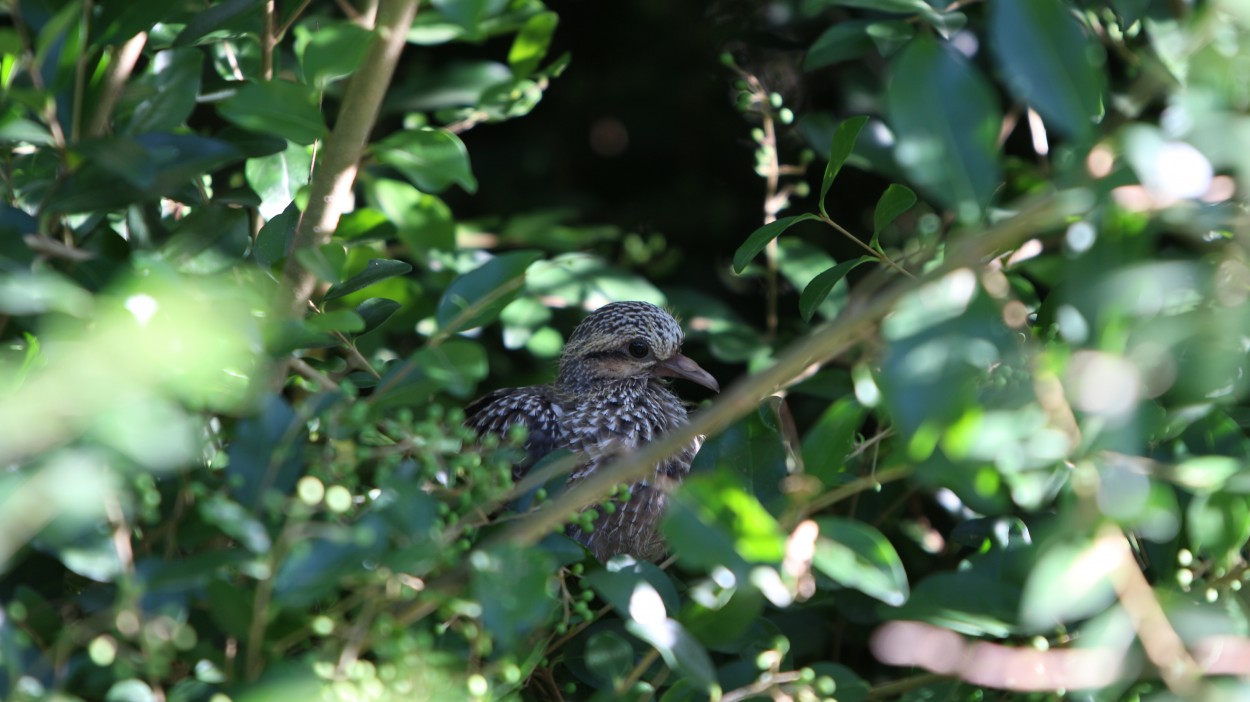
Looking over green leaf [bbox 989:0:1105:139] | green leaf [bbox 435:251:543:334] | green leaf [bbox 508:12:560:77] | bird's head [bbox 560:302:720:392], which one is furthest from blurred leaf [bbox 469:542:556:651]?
bird's head [bbox 560:302:720:392]

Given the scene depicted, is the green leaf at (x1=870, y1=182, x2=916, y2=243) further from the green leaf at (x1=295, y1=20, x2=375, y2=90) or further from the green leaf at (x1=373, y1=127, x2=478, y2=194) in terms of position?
the green leaf at (x1=295, y1=20, x2=375, y2=90)

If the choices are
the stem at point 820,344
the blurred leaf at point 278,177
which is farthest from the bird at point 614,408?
the stem at point 820,344

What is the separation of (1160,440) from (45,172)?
1448 millimetres

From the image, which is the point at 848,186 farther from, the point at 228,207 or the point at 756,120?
the point at 228,207

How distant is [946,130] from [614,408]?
1785 mm

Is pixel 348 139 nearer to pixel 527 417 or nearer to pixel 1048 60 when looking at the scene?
pixel 1048 60

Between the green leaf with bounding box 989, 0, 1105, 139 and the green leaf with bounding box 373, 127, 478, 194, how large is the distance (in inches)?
22.3

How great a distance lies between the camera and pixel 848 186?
11.1 ft

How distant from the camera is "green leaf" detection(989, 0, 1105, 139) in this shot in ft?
3.30

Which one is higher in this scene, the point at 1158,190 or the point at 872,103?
the point at 1158,190

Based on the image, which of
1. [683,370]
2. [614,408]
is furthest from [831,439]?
[683,370]

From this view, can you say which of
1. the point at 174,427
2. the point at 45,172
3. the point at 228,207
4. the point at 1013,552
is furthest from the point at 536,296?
the point at 174,427

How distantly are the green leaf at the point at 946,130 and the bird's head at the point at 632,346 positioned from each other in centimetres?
185

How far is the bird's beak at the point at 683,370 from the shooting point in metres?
2.88
